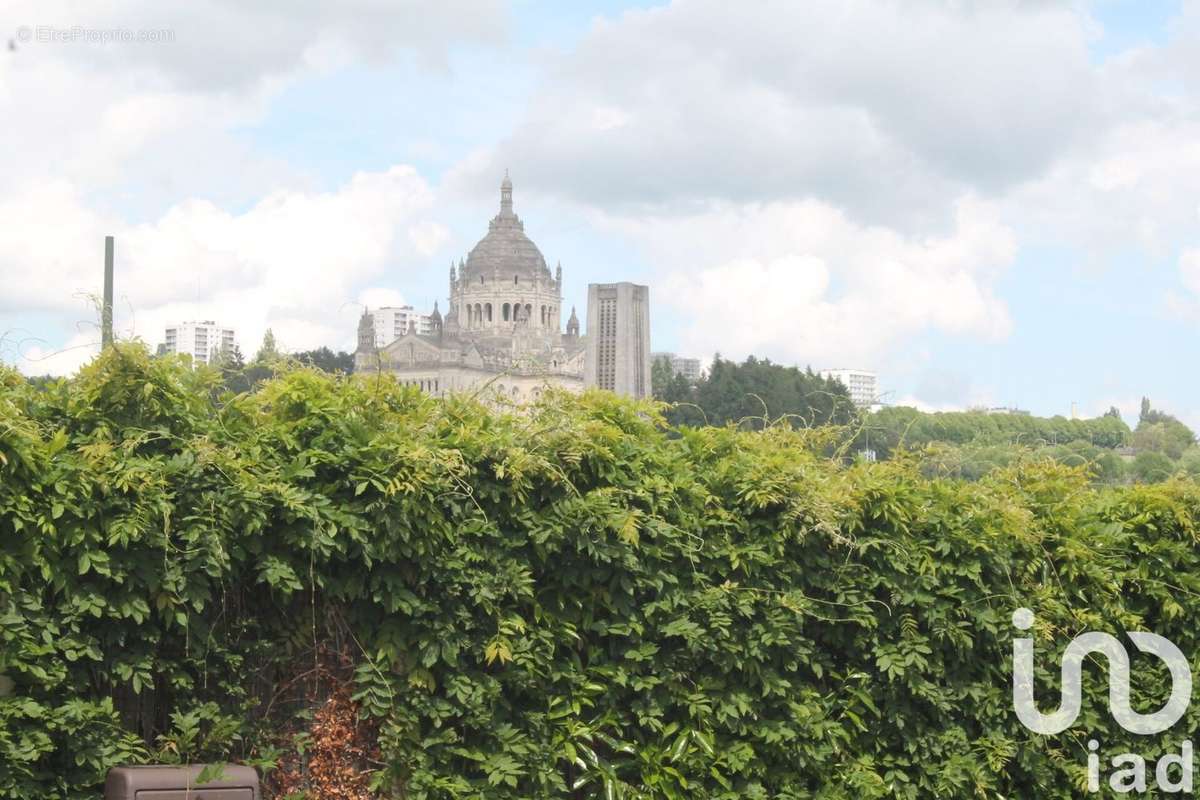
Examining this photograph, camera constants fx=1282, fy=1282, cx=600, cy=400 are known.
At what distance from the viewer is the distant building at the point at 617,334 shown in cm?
13238

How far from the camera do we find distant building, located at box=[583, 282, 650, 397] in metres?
132

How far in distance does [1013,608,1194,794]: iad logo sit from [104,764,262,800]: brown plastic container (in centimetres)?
413

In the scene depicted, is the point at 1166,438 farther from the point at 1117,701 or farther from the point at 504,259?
the point at 504,259

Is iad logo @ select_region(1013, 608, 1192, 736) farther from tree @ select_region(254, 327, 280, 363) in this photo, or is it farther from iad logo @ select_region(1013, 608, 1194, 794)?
tree @ select_region(254, 327, 280, 363)

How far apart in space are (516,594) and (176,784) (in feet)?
4.95

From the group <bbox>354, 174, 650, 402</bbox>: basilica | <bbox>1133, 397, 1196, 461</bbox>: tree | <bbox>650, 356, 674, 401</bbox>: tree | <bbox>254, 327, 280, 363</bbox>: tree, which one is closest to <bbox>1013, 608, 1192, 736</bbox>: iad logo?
<bbox>254, 327, 280, 363</bbox>: tree

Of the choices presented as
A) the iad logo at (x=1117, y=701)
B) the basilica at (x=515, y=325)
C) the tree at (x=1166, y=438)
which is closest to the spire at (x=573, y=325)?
the basilica at (x=515, y=325)

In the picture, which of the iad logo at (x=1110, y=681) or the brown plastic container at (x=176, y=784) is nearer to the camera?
the brown plastic container at (x=176, y=784)

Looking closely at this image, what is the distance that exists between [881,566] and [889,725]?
0.82 metres

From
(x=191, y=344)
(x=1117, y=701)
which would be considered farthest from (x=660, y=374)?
(x=191, y=344)

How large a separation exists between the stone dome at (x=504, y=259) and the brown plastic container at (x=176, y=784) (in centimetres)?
15962

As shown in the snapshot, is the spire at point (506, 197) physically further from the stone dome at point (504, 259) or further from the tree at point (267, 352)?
the tree at point (267, 352)

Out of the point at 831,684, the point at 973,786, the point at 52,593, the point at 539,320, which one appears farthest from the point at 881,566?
the point at 539,320

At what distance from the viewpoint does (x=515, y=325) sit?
16062cm
